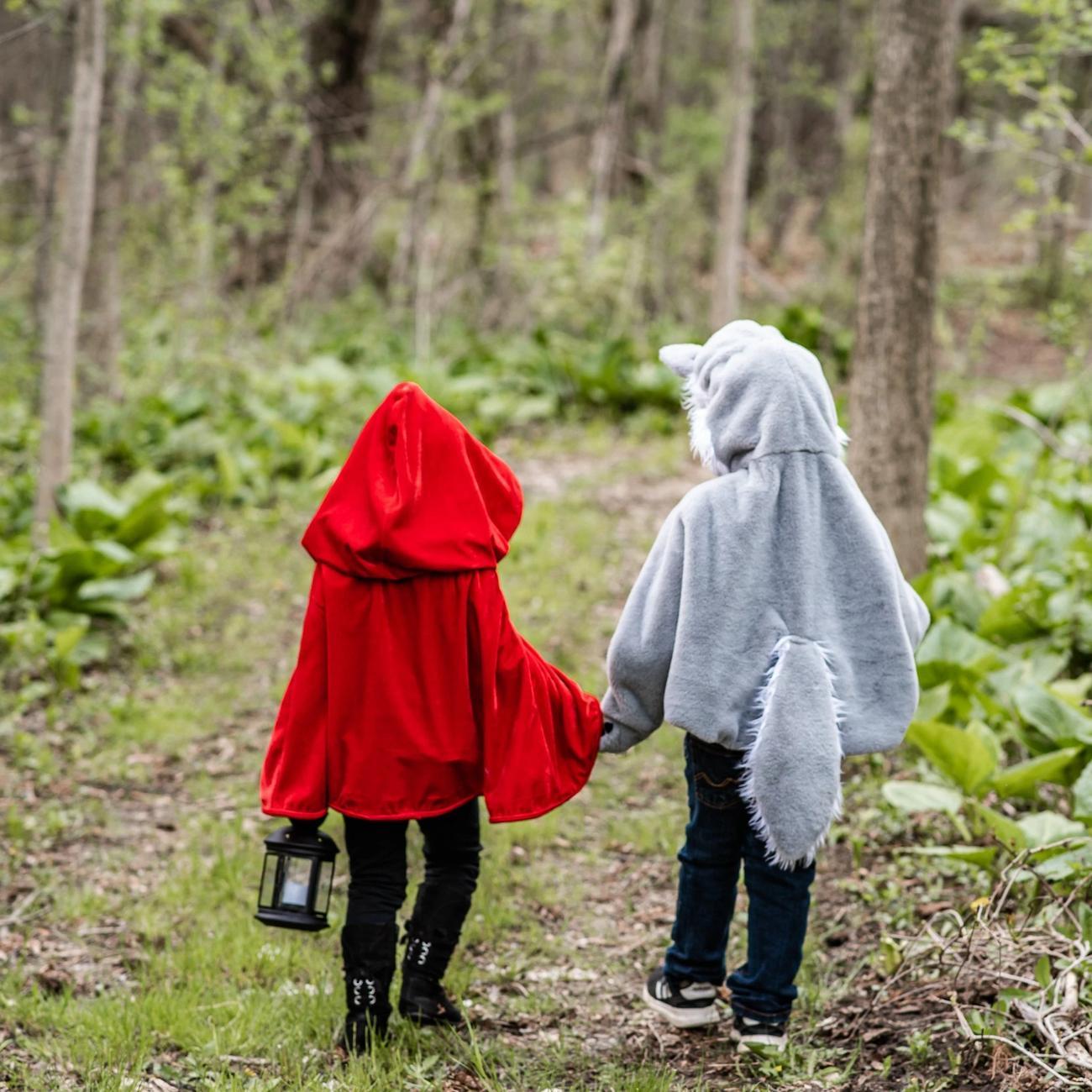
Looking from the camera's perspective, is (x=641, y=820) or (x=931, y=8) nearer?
(x=641, y=820)

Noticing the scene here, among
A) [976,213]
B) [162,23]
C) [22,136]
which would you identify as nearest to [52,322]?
[22,136]

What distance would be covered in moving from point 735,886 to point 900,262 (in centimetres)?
336

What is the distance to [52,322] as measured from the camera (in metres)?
6.97

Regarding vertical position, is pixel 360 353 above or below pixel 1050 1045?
above

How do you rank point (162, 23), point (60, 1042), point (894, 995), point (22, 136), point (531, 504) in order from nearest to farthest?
point (60, 1042)
point (894, 995)
point (22, 136)
point (531, 504)
point (162, 23)

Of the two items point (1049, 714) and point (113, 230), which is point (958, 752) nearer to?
point (1049, 714)

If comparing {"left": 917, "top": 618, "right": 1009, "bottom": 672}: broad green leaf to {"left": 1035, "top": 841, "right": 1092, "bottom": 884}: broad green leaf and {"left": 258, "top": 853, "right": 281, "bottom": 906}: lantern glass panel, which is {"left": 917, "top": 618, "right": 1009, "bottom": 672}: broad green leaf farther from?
{"left": 258, "top": 853, "right": 281, "bottom": 906}: lantern glass panel

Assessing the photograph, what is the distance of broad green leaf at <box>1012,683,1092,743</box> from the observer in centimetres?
444

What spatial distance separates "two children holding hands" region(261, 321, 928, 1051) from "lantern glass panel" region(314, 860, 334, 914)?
7cm

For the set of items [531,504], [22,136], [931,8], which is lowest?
[531,504]

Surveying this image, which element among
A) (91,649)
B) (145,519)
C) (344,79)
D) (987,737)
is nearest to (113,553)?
(91,649)

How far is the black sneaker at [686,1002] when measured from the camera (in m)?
3.45

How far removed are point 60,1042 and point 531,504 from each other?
586 centimetres

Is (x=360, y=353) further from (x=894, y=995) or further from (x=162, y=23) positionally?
(x=894, y=995)
